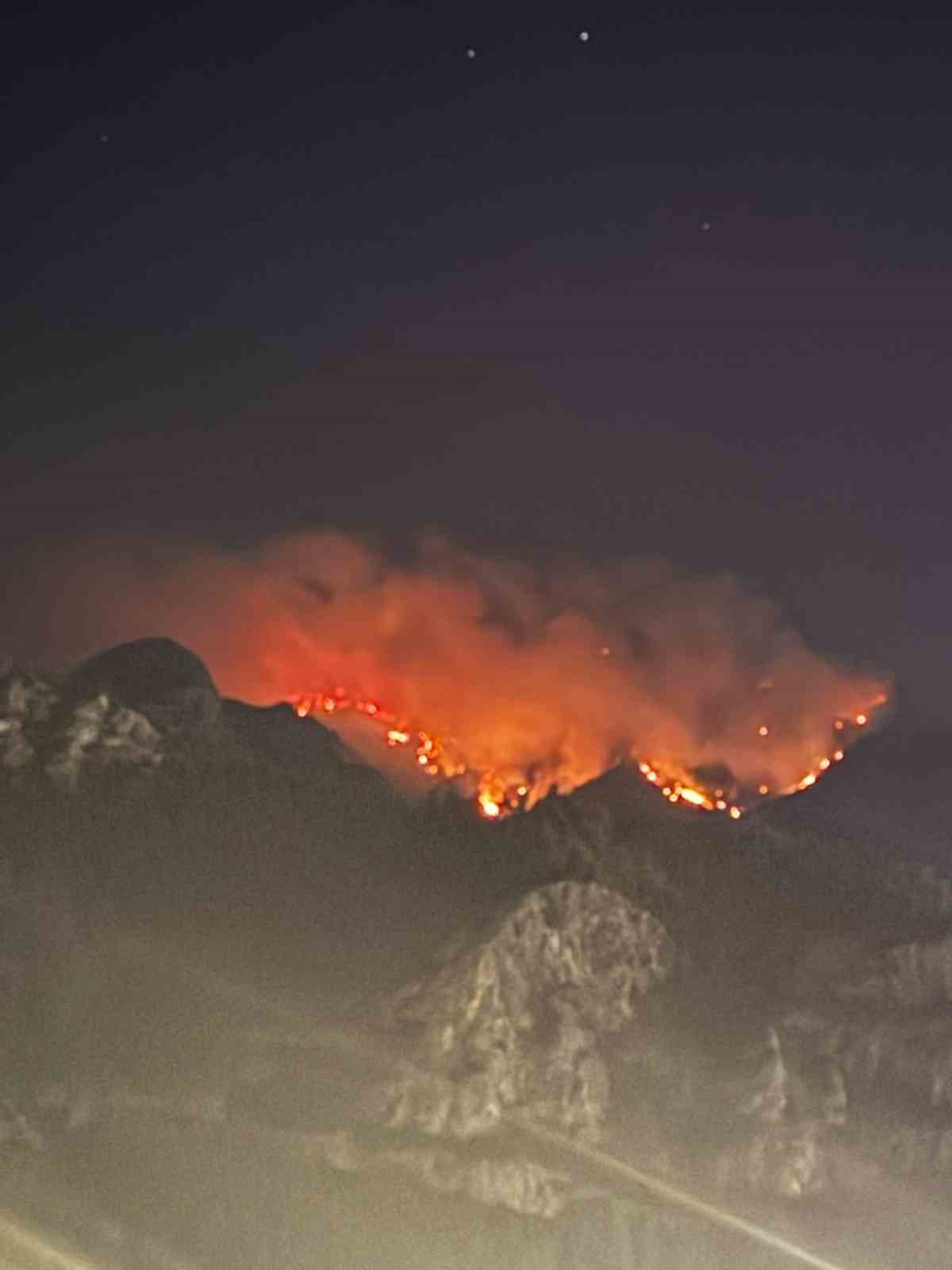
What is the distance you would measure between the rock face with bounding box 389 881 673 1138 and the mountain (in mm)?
55

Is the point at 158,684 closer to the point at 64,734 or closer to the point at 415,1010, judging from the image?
the point at 64,734

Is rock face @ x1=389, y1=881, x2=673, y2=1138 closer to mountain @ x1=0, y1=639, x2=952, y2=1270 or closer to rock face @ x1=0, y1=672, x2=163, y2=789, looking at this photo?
mountain @ x1=0, y1=639, x2=952, y2=1270

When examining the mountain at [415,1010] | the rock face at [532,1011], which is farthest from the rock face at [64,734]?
the rock face at [532,1011]

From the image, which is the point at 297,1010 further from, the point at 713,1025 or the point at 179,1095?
the point at 713,1025

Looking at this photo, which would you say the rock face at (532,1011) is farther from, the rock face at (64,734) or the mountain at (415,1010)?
the rock face at (64,734)

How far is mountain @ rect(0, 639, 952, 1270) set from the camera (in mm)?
14672

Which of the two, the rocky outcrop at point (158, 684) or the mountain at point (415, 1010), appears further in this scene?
the rocky outcrop at point (158, 684)

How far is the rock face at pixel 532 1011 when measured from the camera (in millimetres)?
16719

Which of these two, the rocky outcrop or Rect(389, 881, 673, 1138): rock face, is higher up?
the rocky outcrop

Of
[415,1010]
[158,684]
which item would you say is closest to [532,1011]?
[415,1010]

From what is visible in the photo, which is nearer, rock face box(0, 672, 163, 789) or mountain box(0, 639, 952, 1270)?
mountain box(0, 639, 952, 1270)

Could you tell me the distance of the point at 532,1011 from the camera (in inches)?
750

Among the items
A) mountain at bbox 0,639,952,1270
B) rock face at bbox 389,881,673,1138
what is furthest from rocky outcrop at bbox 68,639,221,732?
rock face at bbox 389,881,673,1138

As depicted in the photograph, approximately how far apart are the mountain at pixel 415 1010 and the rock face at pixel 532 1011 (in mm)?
55
